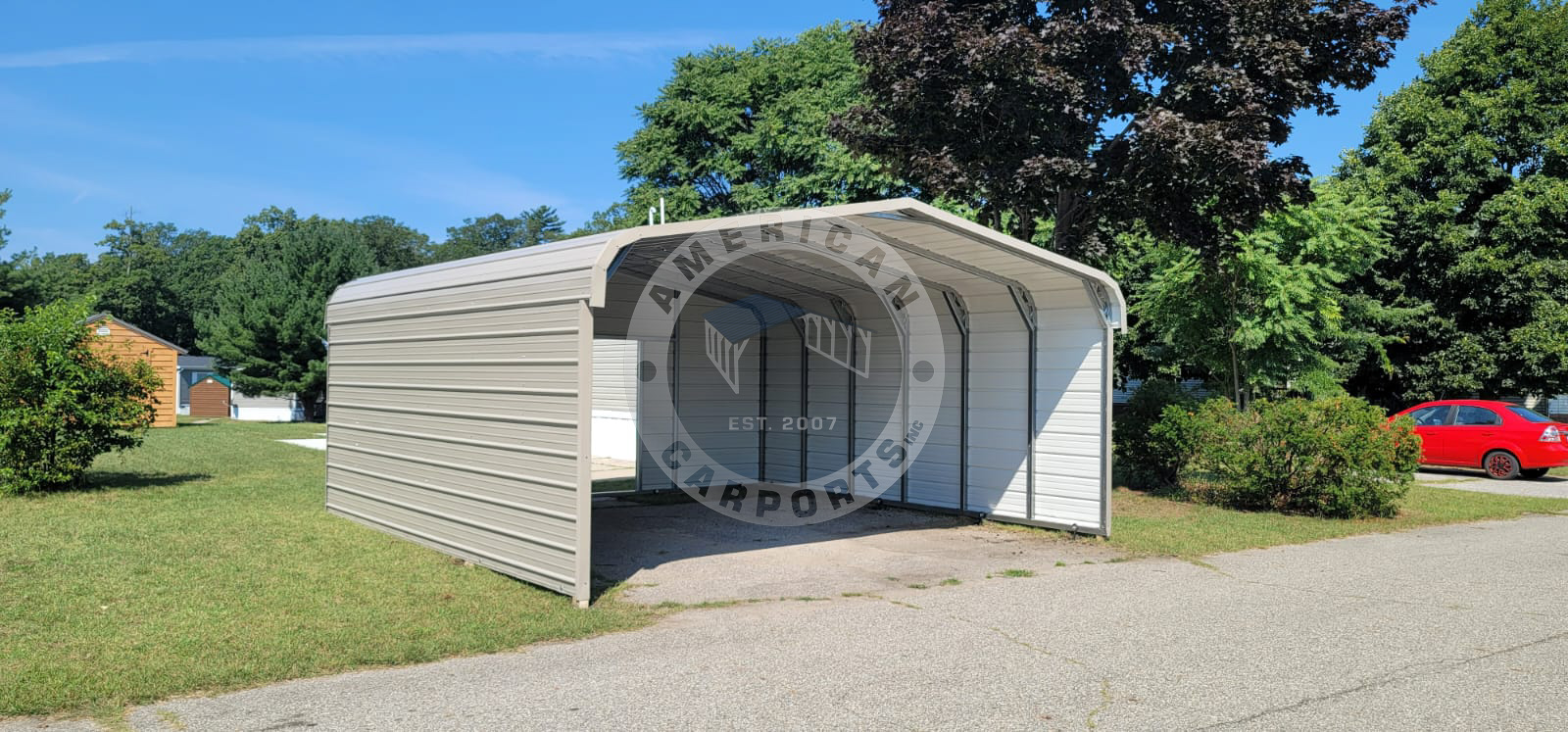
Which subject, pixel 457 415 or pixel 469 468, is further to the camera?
pixel 457 415

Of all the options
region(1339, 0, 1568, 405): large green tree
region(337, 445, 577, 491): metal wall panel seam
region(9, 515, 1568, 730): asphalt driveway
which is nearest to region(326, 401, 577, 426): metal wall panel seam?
region(337, 445, 577, 491): metal wall panel seam

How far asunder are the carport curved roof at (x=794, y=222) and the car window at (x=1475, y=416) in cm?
1148

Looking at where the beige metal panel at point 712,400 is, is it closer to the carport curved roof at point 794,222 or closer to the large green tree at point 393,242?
the carport curved roof at point 794,222

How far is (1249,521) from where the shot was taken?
1178cm

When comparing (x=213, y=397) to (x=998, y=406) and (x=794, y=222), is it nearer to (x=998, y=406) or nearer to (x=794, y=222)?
(x=998, y=406)

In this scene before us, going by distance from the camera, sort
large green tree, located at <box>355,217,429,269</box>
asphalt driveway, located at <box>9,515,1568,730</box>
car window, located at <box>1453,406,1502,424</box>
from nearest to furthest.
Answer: asphalt driveway, located at <box>9,515,1568,730</box>
car window, located at <box>1453,406,1502,424</box>
large green tree, located at <box>355,217,429,269</box>

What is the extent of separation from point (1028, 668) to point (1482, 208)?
2532cm

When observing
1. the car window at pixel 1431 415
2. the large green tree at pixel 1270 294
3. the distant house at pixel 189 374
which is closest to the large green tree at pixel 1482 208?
the car window at pixel 1431 415

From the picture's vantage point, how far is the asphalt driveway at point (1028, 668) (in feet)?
16.1

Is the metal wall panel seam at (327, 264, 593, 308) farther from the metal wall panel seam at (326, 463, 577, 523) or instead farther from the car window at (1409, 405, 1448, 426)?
the car window at (1409, 405, 1448, 426)

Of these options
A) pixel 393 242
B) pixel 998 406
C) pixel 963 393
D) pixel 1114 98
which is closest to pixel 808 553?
pixel 998 406

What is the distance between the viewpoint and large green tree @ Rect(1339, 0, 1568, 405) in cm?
2436

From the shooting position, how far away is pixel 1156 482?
47.0 ft

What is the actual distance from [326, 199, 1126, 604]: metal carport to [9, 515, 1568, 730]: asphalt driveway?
1.75m
